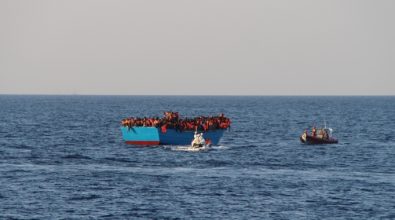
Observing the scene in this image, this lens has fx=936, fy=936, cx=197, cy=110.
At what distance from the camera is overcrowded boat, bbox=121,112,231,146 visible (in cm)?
9750

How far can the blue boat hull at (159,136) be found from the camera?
97.9m

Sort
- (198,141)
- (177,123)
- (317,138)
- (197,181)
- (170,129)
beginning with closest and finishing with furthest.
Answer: (197,181) < (198,141) < (170,129) < (177,123) < (317,138)

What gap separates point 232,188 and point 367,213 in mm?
12793

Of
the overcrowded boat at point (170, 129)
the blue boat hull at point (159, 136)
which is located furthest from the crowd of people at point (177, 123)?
the blue boat hull at point (159, 136)

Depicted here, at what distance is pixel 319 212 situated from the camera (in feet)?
184

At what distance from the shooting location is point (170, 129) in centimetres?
9750

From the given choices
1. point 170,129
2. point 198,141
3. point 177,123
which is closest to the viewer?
point 198,141

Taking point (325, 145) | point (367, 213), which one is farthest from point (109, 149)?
point (367, 213)

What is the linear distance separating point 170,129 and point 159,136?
143 centimetres

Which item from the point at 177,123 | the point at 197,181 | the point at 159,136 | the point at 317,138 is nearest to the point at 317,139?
the point at 317,138

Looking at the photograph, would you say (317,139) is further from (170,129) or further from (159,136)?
(159,136)

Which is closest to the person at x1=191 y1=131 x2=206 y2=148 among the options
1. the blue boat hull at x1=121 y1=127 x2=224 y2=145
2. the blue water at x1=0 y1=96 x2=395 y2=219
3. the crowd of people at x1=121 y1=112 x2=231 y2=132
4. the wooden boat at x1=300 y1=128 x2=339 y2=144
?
the crowd of people at x1=121 y1=112 x2=231 y2=132

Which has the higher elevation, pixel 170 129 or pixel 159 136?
pixel 170 129

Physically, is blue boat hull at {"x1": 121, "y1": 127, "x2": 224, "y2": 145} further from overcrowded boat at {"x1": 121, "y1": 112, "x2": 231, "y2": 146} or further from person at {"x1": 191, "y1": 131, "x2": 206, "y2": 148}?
person at {"x1": 191, "y1": 131, "x2": 206, "y2": 148}
